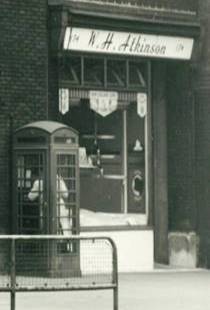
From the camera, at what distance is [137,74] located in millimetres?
18562

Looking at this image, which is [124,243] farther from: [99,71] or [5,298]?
[5,298]

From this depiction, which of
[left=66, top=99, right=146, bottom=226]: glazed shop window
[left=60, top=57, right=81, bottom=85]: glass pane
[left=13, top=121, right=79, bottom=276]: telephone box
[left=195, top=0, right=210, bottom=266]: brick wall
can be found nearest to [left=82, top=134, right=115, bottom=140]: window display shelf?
[left=66, top=99, right=146, bottom=226]: glazed shop window

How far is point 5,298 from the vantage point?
1387cm

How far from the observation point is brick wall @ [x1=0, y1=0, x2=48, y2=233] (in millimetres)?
16453

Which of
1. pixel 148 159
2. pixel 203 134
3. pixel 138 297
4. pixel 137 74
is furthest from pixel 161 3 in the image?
pixel 138 297

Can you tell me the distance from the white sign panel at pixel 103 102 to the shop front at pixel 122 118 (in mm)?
17

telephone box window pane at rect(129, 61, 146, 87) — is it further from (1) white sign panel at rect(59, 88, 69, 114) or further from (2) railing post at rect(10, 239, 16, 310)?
(2) railing post at rect(10, 239, 16, 310)

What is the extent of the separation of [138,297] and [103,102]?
488cm

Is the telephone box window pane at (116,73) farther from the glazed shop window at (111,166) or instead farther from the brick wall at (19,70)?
the brick wall at (19,70)

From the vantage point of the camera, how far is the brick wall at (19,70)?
1645 cm

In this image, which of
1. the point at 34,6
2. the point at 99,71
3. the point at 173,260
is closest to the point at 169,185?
the point at 173,260

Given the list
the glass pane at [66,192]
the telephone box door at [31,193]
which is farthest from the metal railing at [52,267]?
the glass pane at [66,192]

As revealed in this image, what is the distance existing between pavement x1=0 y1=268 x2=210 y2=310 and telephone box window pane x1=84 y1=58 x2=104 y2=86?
3365 millimetres

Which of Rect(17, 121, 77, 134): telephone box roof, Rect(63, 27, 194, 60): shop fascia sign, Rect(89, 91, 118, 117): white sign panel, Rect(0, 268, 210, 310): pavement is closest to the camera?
Rect(0, 268, 210, 310): pavement
